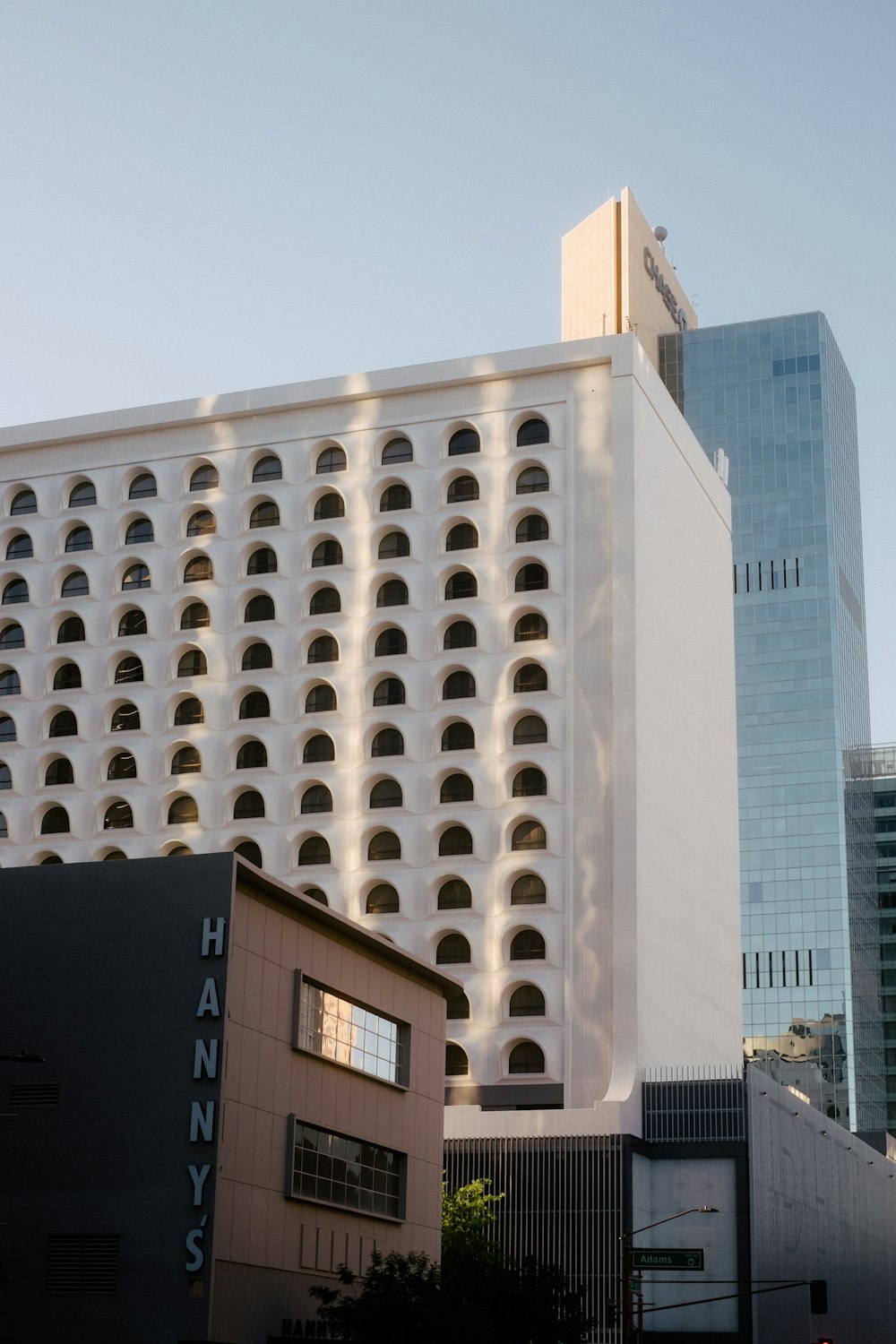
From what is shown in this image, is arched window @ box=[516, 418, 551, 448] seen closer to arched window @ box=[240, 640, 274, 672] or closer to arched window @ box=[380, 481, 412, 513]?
arched window @ box=[380, 481, 412, 513]

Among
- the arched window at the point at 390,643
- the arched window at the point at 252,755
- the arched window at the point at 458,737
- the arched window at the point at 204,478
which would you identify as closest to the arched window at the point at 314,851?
the arched window at the point at 252,755

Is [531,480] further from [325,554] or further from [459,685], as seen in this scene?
[325,554]

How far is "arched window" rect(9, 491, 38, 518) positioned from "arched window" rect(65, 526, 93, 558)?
2901 millimetres

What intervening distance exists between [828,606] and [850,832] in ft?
58.9

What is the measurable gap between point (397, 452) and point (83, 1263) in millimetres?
50751

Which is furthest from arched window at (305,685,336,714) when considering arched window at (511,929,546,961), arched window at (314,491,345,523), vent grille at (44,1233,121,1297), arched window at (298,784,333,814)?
vent grille at (44,1233,121,1297)

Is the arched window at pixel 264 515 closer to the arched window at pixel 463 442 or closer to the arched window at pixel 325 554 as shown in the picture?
the arched window at pixel 325 554

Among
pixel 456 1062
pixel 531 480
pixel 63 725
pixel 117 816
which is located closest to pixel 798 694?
pixel 531 480

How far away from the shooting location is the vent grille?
4075cm

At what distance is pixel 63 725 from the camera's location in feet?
285

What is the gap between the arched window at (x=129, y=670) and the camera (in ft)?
283

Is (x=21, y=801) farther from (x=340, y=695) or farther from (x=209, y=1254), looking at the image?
(x=209, y=1254)

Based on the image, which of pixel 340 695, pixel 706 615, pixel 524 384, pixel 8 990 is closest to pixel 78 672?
pixel 340 695

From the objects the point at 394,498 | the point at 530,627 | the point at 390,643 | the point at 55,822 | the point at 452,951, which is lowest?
the point at 452,951
